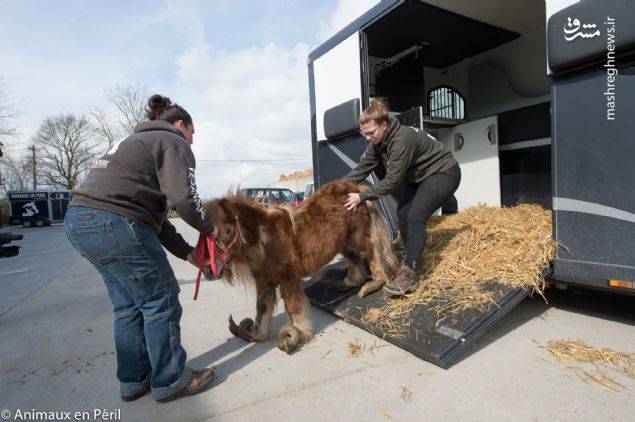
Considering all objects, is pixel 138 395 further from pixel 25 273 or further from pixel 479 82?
pixel 479 82

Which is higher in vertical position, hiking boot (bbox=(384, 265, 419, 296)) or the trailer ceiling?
the trailer ceiling

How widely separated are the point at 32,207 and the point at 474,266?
34538 millimetres

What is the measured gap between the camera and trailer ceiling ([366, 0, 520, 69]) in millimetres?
4980

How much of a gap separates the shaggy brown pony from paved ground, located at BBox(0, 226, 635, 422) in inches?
10.6

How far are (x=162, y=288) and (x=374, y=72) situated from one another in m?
6.02

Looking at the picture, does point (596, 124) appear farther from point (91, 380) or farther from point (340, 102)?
point (91, 380)

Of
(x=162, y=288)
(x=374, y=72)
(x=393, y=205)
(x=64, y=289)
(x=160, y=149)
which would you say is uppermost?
(x=374, y=72)

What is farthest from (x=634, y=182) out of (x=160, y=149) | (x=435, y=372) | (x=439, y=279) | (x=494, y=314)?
(x=160, y=149)

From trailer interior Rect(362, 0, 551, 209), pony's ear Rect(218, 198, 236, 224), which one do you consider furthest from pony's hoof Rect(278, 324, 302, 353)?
trailer interior Rect(362, 0, 551, 209)

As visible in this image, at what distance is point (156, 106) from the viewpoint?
234cm

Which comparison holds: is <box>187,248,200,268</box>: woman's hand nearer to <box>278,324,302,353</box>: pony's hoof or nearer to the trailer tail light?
<box>278,324,302,353</box>: pony's hoof

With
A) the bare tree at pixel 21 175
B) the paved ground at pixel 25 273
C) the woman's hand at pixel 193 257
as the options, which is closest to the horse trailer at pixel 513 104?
the woman's hand at pixel 193 257

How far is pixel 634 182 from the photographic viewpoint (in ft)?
7.89

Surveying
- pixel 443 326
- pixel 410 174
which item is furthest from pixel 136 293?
pixel 410 174
